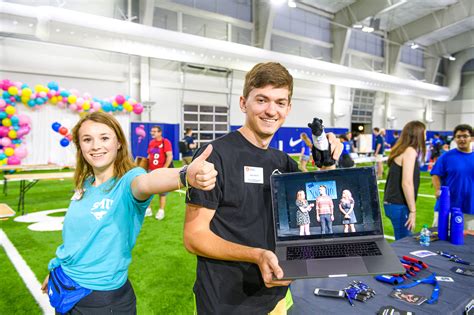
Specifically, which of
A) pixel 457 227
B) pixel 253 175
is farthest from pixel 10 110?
pixel 457 227

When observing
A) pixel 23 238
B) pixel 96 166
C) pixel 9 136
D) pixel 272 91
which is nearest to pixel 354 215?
pixel 272 91

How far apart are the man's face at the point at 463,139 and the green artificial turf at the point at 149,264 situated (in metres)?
1.99

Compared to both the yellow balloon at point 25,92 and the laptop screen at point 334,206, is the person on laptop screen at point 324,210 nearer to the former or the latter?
the laptop screen at point 334,206

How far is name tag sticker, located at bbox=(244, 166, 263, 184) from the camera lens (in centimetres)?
127

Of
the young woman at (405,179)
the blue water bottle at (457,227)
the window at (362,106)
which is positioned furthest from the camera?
the window at (362,106)

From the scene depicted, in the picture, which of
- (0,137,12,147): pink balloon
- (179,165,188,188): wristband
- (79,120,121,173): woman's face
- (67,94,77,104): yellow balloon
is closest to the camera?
(179,165,188,188): wristband

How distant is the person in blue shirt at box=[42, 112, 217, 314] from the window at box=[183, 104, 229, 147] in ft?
46.2

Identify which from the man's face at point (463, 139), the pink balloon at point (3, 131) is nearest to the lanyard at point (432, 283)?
the man's face at point (463, 139)

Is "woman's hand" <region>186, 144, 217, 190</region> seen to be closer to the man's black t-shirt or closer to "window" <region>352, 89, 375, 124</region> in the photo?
the man's black t-shirt

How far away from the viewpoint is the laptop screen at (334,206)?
1.37 meters

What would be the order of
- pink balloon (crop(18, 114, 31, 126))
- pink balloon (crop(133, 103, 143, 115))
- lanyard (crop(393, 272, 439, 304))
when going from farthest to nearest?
pink balloon (crop(133, 103, 143, 115))
pink balloon (crop(18, 114, 31, 126))
lanyard (crop(393, 272, 439, 304))

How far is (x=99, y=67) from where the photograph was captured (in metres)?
13.3

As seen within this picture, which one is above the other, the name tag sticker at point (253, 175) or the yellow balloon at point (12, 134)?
the yellow balloon at point (12, 134)

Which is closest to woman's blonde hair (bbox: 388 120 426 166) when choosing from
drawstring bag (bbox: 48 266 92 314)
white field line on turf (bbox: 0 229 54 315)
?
drawstring bag (bbox: 48 266 92 314)
